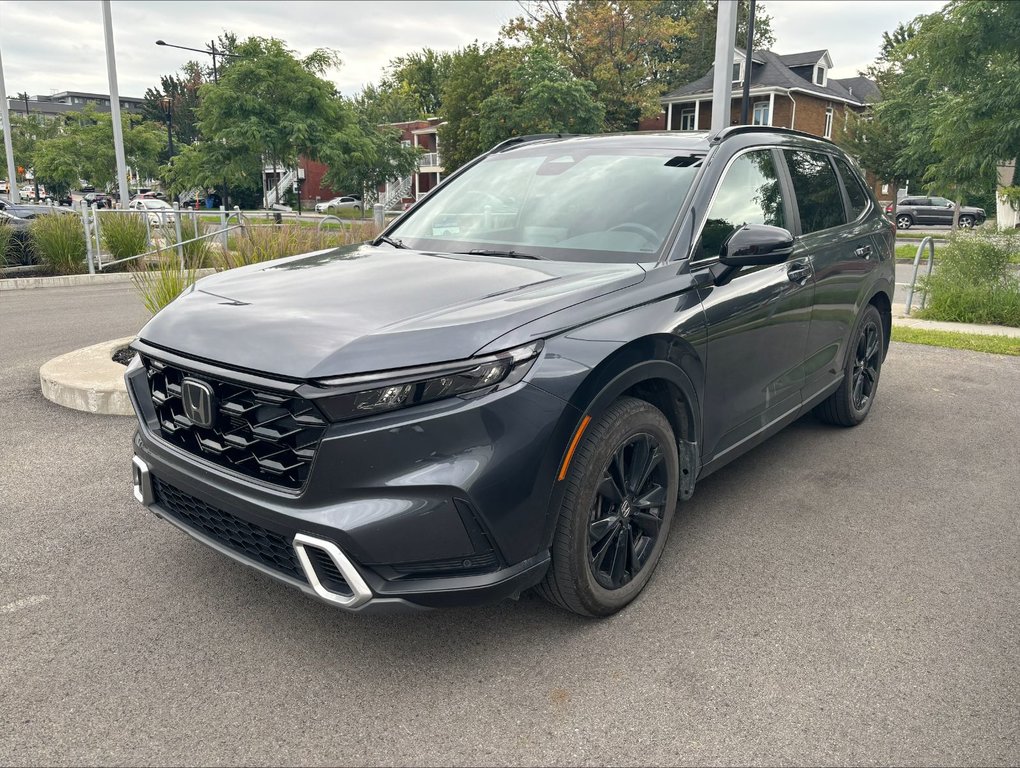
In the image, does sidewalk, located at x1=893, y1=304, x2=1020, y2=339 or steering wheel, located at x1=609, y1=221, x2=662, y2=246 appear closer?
steering wheel, located at x1=609, y1=221, x2=662, y2=246

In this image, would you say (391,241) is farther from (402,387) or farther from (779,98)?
(779,98)

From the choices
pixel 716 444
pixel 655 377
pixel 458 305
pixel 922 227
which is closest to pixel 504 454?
pixel 458 305

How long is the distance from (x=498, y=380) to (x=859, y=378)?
389cm

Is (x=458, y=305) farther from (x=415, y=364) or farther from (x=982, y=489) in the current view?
(x=982, y=489)

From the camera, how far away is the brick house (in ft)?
160

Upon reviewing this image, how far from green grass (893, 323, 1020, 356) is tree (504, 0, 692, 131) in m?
37.9

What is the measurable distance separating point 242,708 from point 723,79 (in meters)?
10.8

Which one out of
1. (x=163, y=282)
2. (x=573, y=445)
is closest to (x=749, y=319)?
(x=573, y=445)

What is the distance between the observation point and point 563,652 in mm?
2930

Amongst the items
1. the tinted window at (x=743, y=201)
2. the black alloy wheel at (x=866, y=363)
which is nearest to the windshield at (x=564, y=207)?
the tinted window at (x=743, y=201)

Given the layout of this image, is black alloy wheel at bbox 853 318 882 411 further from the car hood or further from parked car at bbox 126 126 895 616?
the car hood

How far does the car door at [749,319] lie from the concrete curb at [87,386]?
4.09 m

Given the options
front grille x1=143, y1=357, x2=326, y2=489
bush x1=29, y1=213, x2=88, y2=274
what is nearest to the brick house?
bush x1=29, y1=213, x2=88, y2=274

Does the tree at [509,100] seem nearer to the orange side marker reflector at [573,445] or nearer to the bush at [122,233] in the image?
the bush at [122,233]
